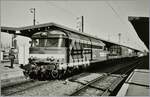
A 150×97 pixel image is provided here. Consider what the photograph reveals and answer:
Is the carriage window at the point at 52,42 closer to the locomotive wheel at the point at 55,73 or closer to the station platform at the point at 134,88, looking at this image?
the locomotive wheel at the point at 55,73

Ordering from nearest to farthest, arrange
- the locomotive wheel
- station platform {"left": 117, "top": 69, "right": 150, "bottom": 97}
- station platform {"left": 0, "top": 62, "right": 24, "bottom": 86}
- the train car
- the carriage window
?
station platform {"left": 117, "top": 69, "right": 150, "bottom": 97} < the locomotive wheel < the train car < station platform {"left": 0, "top": 62, "right": 24, "bottom": 86} < the carriage window

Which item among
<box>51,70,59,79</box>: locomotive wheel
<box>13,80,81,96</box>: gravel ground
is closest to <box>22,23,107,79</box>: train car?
<box>51,70,59,79</box>: locomotive wheel

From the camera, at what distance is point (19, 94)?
762 cm

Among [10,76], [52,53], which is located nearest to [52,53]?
[52,53]

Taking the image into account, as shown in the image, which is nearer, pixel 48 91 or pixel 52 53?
pixel 48 91

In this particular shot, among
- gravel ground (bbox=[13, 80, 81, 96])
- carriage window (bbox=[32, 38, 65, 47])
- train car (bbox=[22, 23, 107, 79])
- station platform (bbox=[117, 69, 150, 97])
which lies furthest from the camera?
carriage window (bbox=[32, 38, 65, 47])

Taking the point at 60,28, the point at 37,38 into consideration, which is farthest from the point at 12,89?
the point at 60,28

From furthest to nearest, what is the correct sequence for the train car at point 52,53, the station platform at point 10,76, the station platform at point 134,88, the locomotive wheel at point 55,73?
the station platform at point 10,76 < the train car at point 52,53 < the locomotive wheel at point 55,73 < the station platform at point 134,88

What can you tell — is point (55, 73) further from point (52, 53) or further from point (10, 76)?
point (10, 76)

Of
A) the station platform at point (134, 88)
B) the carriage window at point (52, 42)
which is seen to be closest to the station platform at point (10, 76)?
the carriage window at point (52, 42)

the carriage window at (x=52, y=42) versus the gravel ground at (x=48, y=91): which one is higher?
the carriage window at (x=52, y=42)

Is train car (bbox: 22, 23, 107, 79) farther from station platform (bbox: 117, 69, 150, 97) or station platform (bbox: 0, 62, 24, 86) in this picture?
station platform (bbox: 117, 69, 150, 97)

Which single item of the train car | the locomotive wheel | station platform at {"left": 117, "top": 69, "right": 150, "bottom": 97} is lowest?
station platform at {"left": 117, "top": 69, "right": 150, "bottom": 97}

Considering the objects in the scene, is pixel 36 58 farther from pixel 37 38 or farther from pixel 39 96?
pixel 39 96
